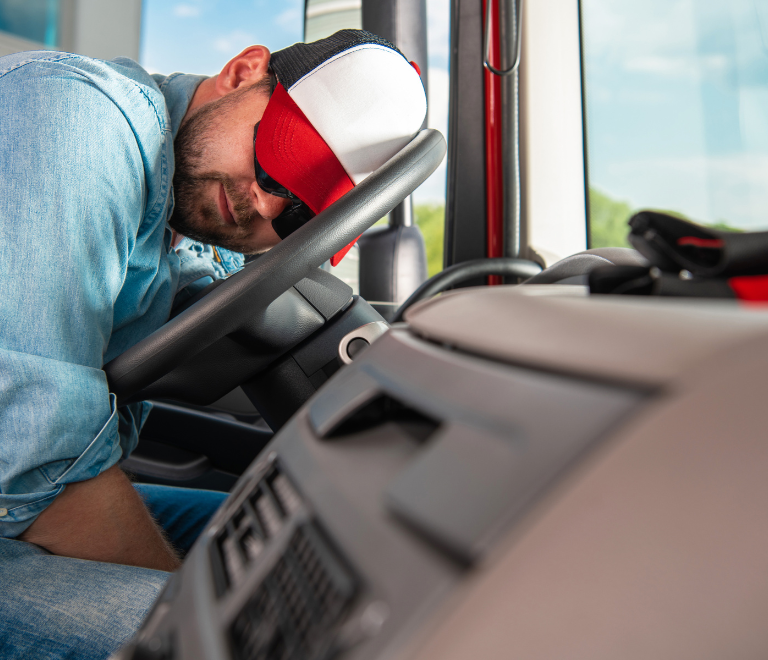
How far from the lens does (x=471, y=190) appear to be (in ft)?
4.86

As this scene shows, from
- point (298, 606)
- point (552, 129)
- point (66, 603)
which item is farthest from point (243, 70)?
point (298, 606)

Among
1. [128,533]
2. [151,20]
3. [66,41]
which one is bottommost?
[128,533]

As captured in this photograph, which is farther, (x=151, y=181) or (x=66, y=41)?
(x=66, y=41)

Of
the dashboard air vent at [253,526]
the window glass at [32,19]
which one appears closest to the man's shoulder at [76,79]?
the dashboard air vent at [253,526]

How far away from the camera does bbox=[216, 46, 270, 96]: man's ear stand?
96 centimetres

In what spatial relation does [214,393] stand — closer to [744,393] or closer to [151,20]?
[744,393]

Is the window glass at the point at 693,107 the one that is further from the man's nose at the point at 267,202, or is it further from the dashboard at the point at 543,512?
the dashboard at the point at 543,512

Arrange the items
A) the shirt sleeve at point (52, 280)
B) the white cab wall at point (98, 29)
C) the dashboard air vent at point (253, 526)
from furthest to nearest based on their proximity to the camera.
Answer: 1. the white cab wall at point (98, 29)
2. the shirt sleeve at point (52, 280)
3. the dashboard air vent at point (253, 526)

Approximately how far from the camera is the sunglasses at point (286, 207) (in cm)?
83

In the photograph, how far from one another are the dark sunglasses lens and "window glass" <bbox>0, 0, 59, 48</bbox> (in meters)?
3.31

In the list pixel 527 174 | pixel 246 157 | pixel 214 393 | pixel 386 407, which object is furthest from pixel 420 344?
pixel 527 174

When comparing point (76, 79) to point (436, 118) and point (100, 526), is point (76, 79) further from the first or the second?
point (436, 118)

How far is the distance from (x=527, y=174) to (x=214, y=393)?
965 mm

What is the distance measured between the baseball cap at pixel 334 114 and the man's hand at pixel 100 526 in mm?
434
